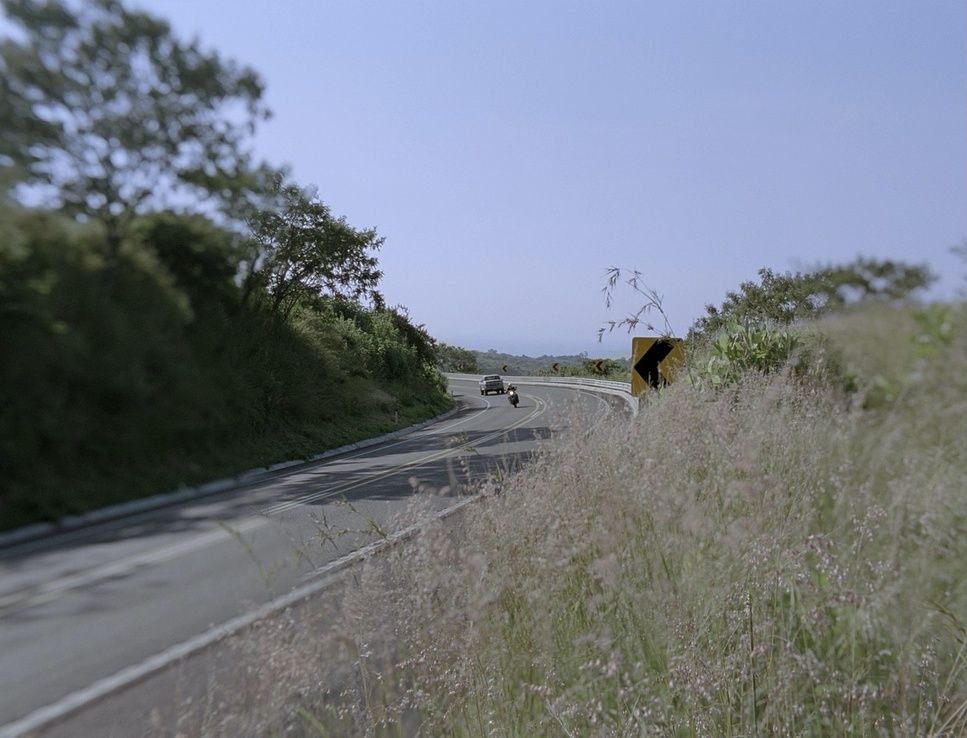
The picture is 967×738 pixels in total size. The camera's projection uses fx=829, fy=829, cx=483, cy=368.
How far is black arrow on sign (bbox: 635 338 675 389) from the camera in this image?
370 inches

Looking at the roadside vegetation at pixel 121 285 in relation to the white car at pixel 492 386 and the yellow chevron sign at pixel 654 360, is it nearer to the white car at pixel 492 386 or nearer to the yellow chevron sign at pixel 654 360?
the yellow chevron sign at pixel 654 360

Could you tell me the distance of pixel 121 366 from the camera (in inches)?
38.4

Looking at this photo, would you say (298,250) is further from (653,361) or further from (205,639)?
(653,361)

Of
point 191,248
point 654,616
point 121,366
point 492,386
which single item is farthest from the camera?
point 492,386

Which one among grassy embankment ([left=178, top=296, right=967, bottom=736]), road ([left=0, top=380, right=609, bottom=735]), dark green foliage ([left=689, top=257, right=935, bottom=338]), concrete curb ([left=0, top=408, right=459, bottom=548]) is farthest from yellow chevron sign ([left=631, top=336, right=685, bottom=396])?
A: concrete curb ([left=0, top=408, right=459, bottom=548])

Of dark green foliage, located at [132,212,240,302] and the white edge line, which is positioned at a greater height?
dark green foliage, located at [132,212,240,302]

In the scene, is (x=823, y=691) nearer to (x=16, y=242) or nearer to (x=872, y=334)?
(x=872, y=334)

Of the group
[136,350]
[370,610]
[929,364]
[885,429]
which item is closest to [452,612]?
[370,610]

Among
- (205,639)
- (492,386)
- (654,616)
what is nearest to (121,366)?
(205,639)

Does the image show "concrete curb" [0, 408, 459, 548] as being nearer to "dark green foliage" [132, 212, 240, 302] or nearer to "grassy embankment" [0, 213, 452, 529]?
"grassy embankment" [0, 213, 452, 529]

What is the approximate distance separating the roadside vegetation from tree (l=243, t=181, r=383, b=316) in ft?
0.08

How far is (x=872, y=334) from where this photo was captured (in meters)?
3.88

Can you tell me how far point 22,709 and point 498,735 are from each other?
1.60 m

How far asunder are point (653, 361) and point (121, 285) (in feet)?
29.0
